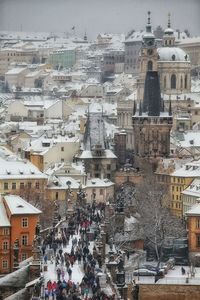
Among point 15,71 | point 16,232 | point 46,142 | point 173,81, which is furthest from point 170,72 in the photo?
point 16,232

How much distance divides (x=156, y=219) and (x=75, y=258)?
9.92 metres

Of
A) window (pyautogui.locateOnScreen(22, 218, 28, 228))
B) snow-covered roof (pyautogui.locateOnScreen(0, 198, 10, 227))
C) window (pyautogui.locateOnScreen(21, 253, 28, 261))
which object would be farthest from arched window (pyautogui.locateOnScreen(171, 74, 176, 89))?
window (pyautogui.locateOnScreen(21, 253, 28, 261))

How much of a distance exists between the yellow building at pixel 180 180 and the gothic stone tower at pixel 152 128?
134 inches

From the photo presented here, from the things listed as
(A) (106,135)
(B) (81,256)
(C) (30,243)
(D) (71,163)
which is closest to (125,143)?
(A) (106,135)

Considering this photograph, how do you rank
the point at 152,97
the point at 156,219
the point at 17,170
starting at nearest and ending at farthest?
the point at 156,219 < the point at 17,170 < the point at 152,97

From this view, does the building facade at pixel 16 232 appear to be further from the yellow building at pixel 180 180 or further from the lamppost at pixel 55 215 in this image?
the yellow building at pixel 180 180

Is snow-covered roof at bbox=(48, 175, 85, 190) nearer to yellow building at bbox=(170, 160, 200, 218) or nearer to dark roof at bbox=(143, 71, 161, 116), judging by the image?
yellow building at bbox=(170, 160, 200, 218)

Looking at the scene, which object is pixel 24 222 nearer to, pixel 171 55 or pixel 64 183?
pixel 64 183

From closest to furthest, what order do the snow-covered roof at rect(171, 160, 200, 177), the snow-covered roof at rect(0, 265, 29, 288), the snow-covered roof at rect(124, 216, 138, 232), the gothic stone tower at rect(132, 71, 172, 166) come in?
the snow-covered roof at rect(0, 265, 29, 288) → the snow-covered roof at rect(124, 216, 138, 232) → the snow-covered roof at rect(171, 160, 200, 177) → the gothic stone tower at rect(132, 71, 172, 166)

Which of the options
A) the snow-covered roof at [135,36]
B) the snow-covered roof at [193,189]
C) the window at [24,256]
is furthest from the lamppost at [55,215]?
the snow-covered roof at [135,36]

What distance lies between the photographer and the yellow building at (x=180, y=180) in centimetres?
3228

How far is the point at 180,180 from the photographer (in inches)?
1305

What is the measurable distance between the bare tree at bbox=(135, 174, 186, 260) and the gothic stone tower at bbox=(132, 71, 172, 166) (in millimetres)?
4947

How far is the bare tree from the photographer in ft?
87.7
